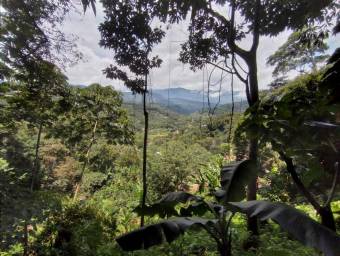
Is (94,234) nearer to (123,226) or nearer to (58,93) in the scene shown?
(123,226)

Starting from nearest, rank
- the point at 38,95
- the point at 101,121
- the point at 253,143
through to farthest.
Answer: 1. the point at 253,143
2. the point at 38,95
3. the point at 101,121

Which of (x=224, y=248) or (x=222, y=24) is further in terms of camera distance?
(x=222, y=24)

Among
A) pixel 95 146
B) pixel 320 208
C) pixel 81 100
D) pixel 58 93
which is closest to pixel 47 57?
pixel 58 93

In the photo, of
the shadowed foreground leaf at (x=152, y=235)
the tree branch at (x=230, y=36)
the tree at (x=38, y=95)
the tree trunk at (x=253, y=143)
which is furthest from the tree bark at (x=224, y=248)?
the tree at (x=38, y=95)

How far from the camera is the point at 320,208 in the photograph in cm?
356

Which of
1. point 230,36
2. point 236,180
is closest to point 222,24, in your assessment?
point 230,36

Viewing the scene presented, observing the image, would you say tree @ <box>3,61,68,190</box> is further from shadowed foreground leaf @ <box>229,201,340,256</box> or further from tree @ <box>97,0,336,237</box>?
shadowed foreground leaf @ <box>229,201,340,256</box>

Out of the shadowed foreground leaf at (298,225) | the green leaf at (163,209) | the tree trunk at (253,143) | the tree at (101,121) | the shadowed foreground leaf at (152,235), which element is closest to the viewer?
the shadowed foreground leaf at (298,225)

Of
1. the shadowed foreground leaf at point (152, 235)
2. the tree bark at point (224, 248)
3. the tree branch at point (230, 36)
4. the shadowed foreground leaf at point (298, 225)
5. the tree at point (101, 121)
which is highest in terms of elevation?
the tree branch at point (230, 36)

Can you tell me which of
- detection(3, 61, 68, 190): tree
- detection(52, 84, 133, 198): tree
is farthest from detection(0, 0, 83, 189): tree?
detection(52, 84, 133, 198): tree

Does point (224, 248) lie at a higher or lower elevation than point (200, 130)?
lower

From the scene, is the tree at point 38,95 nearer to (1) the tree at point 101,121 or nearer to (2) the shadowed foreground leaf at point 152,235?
(1) the tree at point 101,121

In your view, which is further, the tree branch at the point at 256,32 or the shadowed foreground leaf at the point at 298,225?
the tree branch at the point at 256,32

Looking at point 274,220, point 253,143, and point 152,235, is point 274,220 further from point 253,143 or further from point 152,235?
point 253,143
